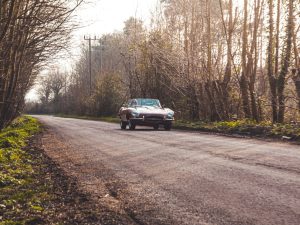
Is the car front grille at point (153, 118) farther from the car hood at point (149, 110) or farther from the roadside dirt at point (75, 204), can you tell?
the roadside dirt at point (75, 204)

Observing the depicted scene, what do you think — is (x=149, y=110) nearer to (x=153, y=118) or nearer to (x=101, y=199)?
(x=153, y=118)

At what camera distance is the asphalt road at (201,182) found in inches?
183

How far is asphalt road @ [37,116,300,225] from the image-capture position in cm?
466

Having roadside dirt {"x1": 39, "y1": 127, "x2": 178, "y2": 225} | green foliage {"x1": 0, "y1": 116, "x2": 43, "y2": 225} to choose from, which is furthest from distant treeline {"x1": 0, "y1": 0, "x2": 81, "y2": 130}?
roadside dirt {"x1": 39, "y1": 127, "x2": 178, "y2": 225}

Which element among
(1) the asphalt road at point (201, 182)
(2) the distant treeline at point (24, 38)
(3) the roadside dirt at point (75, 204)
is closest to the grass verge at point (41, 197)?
(3) the roadside dirt at point (75, 204)

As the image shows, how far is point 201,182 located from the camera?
6531 millimetres

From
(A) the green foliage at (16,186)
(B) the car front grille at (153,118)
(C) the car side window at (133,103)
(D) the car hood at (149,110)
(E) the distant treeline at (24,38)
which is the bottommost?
(A) the green foliage at (16,186)

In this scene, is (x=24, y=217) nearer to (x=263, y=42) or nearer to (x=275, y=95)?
(x=275, y=95)

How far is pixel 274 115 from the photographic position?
2056 centimetres

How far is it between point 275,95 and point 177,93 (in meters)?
12.2

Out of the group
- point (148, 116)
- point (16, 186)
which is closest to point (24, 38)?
point (148, 116)

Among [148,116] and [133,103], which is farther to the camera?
[133,103]

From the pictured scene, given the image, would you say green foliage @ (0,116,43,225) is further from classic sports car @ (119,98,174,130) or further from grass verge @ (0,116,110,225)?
classic sports car @ (119,98,174,130)

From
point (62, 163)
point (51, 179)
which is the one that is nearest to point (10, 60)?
point (62, 163)
